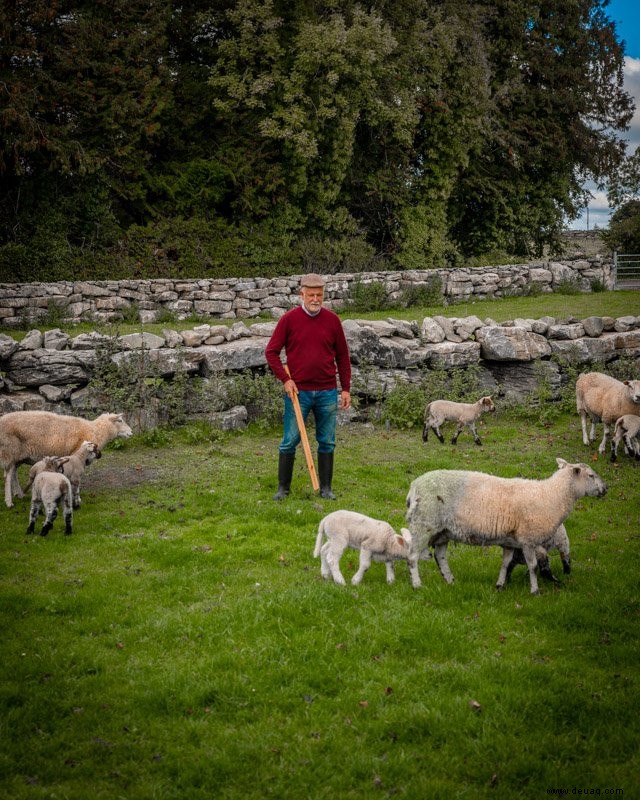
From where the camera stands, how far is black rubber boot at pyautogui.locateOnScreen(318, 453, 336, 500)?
1082 cm

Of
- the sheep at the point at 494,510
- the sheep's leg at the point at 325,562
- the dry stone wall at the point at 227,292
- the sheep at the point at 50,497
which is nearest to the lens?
the sheep at the point at 494,510

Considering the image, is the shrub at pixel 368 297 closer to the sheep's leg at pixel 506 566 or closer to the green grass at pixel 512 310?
the green grass at pixel 512 310

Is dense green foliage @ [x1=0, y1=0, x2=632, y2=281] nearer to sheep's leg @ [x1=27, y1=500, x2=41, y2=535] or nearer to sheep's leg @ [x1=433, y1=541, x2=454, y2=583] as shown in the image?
sheep's leg @ [x1=27, y1=500, x2=41, y2=535]

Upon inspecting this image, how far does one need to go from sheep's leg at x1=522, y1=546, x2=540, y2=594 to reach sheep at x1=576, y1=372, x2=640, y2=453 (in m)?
6.53

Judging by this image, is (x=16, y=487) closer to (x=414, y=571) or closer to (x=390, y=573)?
(x=390, y=573)

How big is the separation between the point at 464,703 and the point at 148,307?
19910 millimetres

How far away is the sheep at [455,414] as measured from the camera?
1434 cm

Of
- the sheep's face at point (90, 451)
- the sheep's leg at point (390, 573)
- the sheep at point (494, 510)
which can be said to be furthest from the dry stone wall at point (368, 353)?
the sheep at point (494, 510)

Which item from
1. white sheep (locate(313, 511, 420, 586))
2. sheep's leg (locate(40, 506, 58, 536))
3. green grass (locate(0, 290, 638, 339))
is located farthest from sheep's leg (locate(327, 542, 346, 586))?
green grass (locate(0, 290, 638, 339))

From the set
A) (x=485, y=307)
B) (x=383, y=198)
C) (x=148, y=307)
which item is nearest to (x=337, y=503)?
(x=148, y=307)

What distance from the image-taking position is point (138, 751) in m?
5.20

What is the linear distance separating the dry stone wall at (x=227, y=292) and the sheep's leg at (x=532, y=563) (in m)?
16.7

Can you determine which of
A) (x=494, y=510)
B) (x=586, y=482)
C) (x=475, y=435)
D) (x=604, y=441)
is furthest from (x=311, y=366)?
(x=604, y=441)

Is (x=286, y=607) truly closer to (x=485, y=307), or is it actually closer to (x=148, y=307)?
(x=148, y=307)
